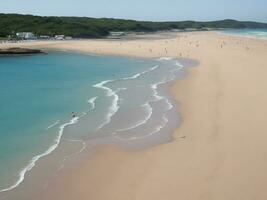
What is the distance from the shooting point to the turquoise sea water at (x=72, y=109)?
49.4ft

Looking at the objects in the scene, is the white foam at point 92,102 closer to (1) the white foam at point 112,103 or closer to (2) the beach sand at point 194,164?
(1) the white foam at point 112,103

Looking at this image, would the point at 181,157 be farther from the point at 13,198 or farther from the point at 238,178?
the point at 13,198

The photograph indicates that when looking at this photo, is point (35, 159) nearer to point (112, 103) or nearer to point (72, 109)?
point (72, 109)

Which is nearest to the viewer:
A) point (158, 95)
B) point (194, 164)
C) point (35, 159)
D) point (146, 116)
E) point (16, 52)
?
point (194, 164)

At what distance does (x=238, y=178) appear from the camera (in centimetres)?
1183

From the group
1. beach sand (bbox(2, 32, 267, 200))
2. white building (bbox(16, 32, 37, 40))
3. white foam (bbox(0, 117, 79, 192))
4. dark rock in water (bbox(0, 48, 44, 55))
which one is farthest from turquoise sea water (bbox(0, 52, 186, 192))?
white building (bbox(16, 32, 37, 40))

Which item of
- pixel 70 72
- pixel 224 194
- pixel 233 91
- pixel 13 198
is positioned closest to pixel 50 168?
pixel 13 198

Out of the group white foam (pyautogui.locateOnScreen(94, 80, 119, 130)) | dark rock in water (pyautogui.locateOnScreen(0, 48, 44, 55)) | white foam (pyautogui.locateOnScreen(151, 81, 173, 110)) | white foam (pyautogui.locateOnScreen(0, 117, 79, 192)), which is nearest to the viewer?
white foam (pyautogui.locateOnScreen(0, 117, 79, 192))

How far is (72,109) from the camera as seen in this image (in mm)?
21156

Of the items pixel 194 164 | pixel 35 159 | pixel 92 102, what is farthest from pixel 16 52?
pixel 194 164

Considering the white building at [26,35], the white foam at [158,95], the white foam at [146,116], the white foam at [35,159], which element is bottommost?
the white building at [26,35]

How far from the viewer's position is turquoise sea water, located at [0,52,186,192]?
593 inches

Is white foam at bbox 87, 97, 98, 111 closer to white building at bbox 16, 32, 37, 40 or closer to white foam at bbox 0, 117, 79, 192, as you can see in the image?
white foam at bbox 0, 117, 79, 192

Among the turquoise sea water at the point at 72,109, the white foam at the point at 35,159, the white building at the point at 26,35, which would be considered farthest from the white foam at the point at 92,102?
the white building at the point at 26,35
